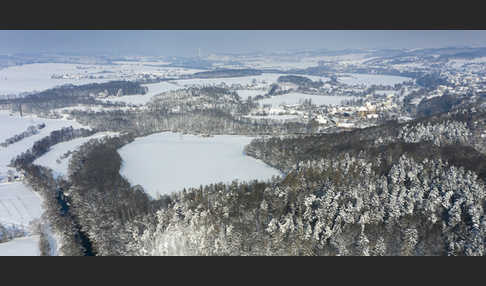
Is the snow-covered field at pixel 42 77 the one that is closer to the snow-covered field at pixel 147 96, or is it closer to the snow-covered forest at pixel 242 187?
the snow-covered field at pixel 147 96

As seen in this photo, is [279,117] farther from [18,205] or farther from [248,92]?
[18,205]

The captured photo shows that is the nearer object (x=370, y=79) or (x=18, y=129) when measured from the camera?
(x=18, y=129)

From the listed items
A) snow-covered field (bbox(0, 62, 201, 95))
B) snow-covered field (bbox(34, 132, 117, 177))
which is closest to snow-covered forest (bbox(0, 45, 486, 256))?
snow-covered field (bbox(34, 132, 117, 177))

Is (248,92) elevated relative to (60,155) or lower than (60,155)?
elevated

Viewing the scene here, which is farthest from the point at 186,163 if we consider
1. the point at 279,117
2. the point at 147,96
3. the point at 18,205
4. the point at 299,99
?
the point at 147,96

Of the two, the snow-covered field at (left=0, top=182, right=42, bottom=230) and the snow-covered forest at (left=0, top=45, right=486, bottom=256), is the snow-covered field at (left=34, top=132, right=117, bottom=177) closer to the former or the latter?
the snow-covered forest at (left=0, top=45, right=486, bottom=256)

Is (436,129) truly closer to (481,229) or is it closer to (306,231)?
(481,229)
